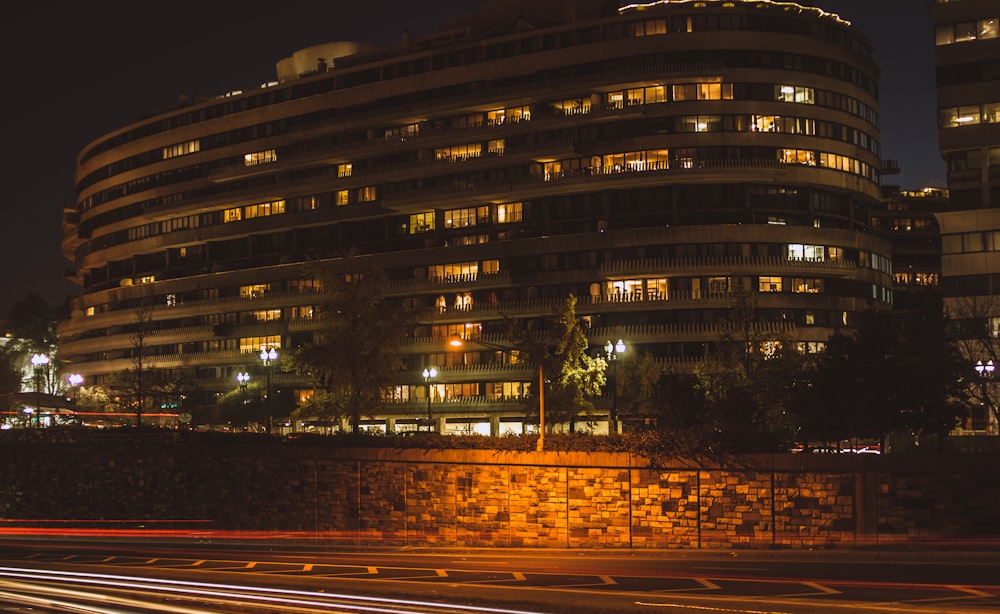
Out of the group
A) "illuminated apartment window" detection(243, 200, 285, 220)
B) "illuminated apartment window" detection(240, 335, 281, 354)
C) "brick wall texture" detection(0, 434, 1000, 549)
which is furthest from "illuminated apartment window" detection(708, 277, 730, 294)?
"illuminated apartment window" detection(243, 200, 285, 220)

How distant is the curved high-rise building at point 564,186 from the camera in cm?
9750

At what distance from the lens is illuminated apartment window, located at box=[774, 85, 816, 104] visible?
9975cm

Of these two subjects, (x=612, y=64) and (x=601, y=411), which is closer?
(x=601, y=411)

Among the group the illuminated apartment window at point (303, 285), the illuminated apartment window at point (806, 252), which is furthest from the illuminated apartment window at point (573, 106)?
the illuminated apartment window at point (303, 285)

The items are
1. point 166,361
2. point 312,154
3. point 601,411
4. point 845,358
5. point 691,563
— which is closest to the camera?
point 691,563

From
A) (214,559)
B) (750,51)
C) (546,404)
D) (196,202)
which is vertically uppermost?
(750,51)

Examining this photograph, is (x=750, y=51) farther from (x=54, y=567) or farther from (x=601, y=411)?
(x=54, y=567)

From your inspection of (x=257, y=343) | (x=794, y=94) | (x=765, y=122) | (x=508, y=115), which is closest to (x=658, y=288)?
(x=765, y=122)

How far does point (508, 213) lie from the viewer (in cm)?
10819

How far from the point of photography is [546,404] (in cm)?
7456

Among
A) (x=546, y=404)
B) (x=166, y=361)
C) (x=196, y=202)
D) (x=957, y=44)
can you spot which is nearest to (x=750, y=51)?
(x=957, y=44)

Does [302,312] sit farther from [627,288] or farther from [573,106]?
[627,288]

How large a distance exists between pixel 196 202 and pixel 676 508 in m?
94.2

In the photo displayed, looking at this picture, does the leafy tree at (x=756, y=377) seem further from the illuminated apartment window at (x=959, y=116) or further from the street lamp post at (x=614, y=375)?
the illuminated apartment window at (x=959, y=116)
